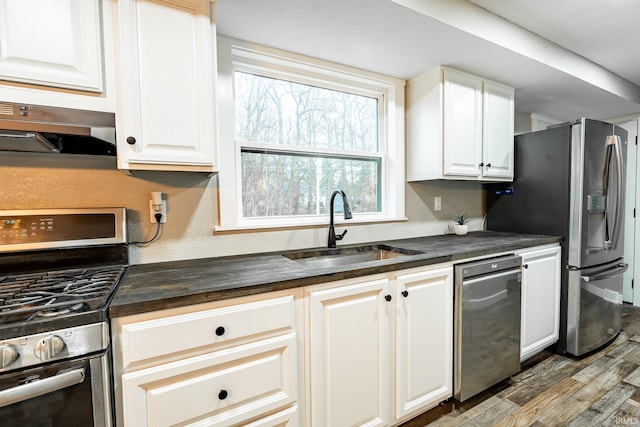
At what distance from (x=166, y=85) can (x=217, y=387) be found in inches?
46.8

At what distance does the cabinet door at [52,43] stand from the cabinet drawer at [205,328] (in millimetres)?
906

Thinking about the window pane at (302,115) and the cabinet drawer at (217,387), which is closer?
the cabinet drawer at (217,387)

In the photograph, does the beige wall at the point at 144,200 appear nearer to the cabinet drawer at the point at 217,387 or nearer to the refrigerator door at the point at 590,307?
the cabinet drawer at the point at 217,387

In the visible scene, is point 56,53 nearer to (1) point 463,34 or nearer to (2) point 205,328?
(2) point 205,328

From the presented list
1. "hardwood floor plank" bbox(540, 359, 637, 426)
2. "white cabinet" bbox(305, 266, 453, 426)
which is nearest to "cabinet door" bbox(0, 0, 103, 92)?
"white cabinet" bbox(305, 266, 453, 426)

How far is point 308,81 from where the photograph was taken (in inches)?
76.7

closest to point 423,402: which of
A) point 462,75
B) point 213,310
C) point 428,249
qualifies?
point 428,249

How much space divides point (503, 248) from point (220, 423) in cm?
182

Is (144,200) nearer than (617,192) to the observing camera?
Yes

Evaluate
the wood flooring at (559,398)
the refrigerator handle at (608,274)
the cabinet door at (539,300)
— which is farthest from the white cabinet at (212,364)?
the refrigerator handle at (608,274)

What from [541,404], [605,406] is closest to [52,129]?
[541,404]

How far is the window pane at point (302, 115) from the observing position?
5.89 ft

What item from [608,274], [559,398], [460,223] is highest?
[460,223]

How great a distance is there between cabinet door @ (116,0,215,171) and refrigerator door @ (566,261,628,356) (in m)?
2.69
